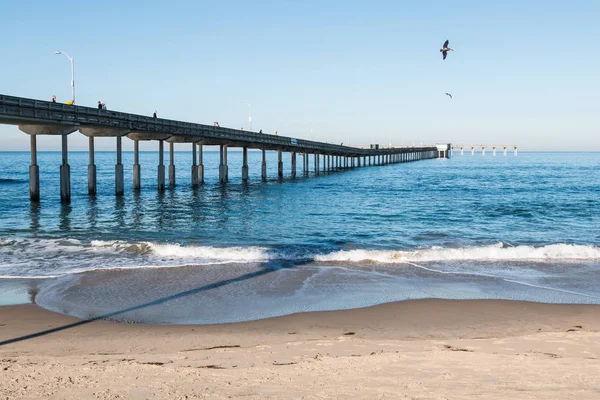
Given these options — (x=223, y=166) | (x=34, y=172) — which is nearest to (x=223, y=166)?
(x=223, y=166)

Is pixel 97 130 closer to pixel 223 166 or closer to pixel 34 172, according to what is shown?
pixel 34 172

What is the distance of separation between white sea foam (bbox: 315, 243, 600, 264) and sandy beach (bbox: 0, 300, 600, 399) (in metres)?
5.85

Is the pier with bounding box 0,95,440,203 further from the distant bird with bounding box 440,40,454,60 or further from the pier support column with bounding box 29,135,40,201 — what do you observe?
the distant bird with bounding box 440,40,454,60

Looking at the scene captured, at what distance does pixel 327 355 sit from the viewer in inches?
315

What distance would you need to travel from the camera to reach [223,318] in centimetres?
1055

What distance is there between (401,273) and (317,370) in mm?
8359

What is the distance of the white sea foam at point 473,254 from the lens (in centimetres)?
1736

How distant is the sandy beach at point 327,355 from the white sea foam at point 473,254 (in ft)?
19.2

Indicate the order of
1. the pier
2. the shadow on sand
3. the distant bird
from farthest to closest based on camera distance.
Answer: the pier
the distant bird
the shadow on sand

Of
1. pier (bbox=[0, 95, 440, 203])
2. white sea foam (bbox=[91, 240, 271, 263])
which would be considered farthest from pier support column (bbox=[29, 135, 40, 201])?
white sea foam (bbox=[91, 240, 271, 263])

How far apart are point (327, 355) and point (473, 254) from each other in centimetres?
1134

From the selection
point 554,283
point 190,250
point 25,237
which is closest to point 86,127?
point 25,237

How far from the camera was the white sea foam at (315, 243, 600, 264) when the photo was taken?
1736 cm

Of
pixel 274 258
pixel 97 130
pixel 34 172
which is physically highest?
pixel 97 130
